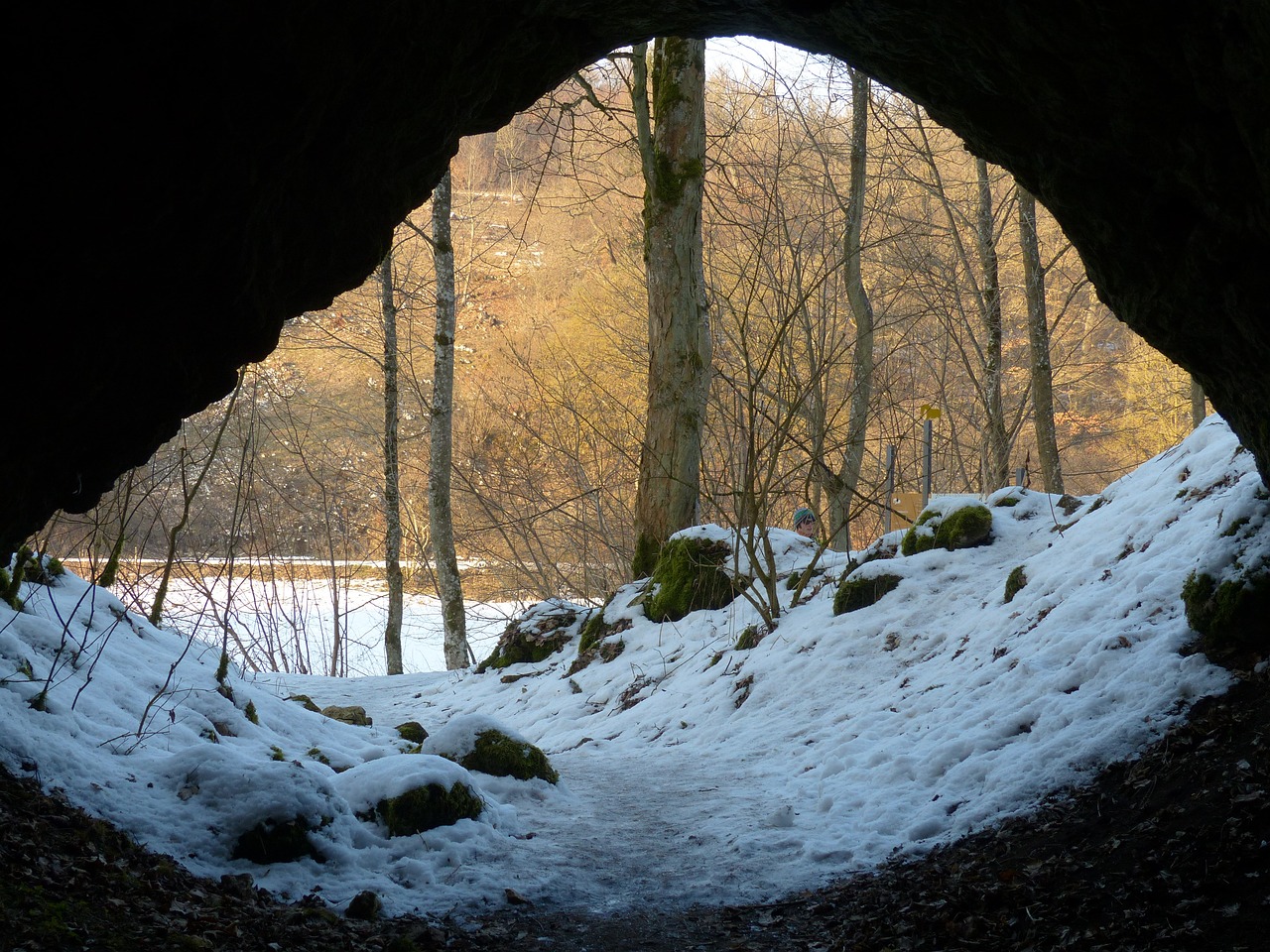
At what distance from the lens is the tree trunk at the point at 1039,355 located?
35.5 ft

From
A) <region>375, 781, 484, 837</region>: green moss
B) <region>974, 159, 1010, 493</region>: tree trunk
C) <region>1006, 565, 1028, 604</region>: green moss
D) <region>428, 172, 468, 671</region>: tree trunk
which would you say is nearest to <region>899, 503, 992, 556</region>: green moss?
<region>1006, 565, 1028, 604</region>: green moss

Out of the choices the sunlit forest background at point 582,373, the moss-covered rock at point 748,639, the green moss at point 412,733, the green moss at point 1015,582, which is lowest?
the green moss at point 412,733

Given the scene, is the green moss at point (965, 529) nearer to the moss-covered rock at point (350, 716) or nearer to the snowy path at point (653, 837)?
the snowy path at point (653, 837)

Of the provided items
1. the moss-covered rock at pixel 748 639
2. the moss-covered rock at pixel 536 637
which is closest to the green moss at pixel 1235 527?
the moss-covered rock at pixel 748 639

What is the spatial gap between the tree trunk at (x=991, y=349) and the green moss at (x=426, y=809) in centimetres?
791

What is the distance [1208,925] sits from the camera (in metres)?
2.63

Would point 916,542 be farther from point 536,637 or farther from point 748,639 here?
point 536,637

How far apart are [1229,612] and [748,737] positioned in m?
3.52

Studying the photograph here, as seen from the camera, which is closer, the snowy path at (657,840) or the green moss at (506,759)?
the snowy path at (657,840)

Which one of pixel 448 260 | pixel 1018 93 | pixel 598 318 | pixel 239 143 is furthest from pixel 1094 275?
pixel 598 318

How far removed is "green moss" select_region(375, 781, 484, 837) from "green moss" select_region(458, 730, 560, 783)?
3.32 feet

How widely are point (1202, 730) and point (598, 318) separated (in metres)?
18.1

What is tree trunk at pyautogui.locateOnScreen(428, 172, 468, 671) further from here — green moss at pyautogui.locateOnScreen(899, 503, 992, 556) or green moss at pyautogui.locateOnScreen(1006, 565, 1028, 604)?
green moss at pyautogui.locateOnScreen(1006, 565, 1028, 604)

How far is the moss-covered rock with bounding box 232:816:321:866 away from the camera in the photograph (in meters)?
3.76
